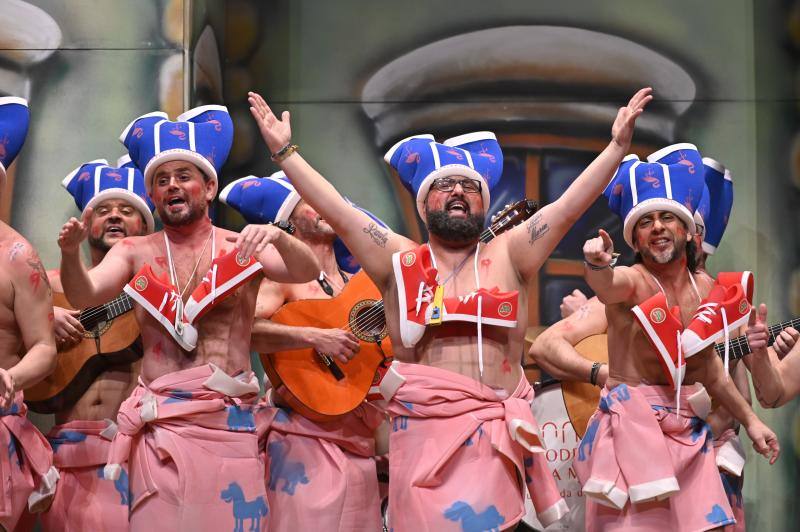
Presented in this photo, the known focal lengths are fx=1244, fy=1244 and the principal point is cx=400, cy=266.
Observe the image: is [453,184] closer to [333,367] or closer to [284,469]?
[333,367]

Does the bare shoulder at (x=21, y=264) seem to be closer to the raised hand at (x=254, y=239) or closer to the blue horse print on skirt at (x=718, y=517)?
the raised hand at (x=254, y=239)

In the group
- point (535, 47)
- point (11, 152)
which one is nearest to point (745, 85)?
point (535, 47)

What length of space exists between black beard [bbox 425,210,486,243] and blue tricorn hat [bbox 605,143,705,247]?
1.00m

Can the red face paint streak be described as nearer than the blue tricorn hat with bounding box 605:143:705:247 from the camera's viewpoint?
Yes

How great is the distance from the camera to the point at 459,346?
5.18 meters

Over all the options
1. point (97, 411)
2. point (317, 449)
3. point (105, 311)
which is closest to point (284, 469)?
point (317, 449)

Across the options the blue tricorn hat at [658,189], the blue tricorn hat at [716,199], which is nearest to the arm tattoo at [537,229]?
the blue tricorn hat at [658,189]

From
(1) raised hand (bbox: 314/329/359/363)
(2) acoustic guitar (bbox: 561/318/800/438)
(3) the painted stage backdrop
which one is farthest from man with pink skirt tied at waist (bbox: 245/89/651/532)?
(3) the painted stage backdrop

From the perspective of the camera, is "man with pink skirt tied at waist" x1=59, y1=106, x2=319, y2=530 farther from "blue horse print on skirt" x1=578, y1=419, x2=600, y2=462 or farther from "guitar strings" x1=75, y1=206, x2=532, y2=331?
"blue horse print on skirt" x1=578, y1=419, x2=600, y2=462

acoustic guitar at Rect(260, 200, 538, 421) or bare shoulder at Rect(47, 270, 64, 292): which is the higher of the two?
bare shoulder at Rect(47, 270, 64, 292)

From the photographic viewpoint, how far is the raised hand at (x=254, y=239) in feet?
16.4

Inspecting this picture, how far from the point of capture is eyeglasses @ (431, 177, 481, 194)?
217 inches

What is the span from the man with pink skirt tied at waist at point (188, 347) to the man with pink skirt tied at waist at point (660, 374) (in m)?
1.52

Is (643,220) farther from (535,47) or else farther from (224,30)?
(224,30)
